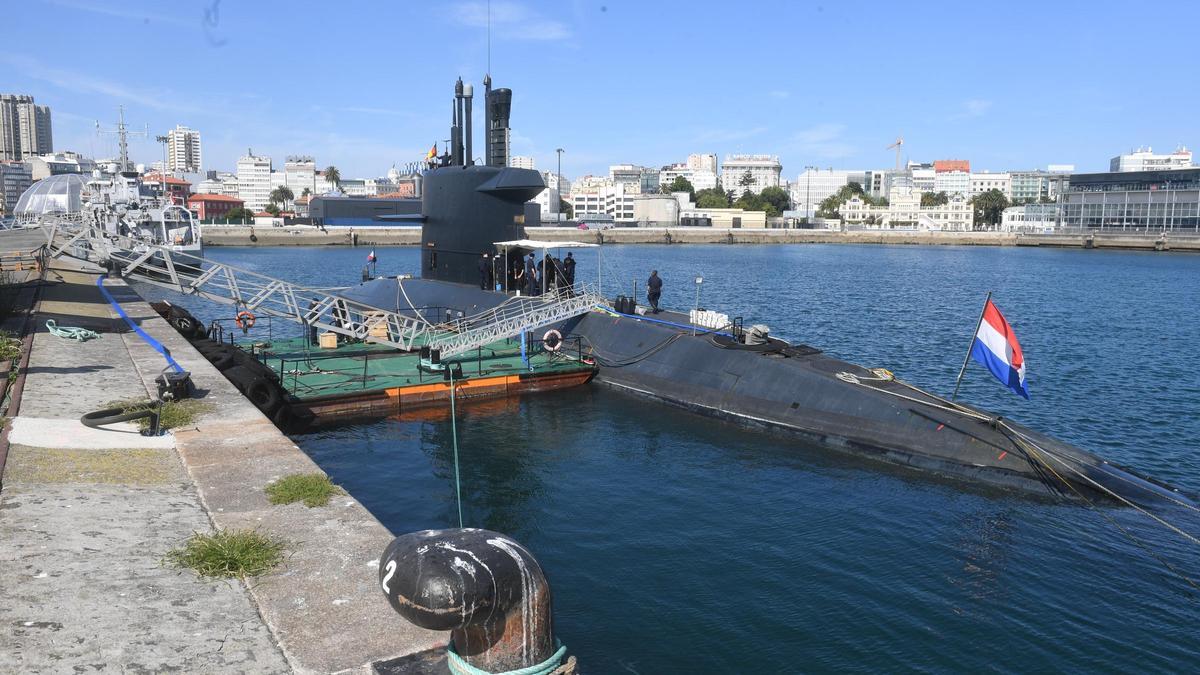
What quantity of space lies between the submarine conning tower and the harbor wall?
70.9 m

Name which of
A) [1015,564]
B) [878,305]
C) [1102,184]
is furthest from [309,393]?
[1102,184]

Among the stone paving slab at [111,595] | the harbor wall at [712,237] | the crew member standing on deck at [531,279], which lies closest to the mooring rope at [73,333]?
the stone paving slab at [111,595]

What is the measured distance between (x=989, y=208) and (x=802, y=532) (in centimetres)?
17540

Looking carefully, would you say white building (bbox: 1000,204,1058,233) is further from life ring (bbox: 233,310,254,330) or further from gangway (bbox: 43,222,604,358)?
life ring (bbox: 233,310,254,330)

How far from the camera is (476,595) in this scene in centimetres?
394

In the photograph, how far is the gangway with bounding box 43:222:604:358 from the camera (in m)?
19.9

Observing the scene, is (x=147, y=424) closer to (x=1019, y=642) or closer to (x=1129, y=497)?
(x=1019, y=642)

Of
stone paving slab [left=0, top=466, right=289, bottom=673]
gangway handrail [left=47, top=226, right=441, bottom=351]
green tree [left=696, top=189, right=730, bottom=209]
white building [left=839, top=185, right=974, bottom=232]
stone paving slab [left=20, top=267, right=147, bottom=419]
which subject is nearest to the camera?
stone paving slab [left=0, top=466, right=289, bottom=673]

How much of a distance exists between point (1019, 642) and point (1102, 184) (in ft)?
469

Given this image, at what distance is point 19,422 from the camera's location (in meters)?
10.8

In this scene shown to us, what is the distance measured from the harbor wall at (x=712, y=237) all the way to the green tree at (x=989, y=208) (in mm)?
31197

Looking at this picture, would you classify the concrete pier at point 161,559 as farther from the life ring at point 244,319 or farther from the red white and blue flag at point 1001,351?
the life ring at point 244,319

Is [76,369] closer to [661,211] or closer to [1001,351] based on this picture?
[1001,351]

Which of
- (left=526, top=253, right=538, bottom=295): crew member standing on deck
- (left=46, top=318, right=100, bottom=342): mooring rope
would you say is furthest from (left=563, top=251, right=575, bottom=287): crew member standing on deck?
(left=46, top=318, right=100, bottom=342): mooring rope
